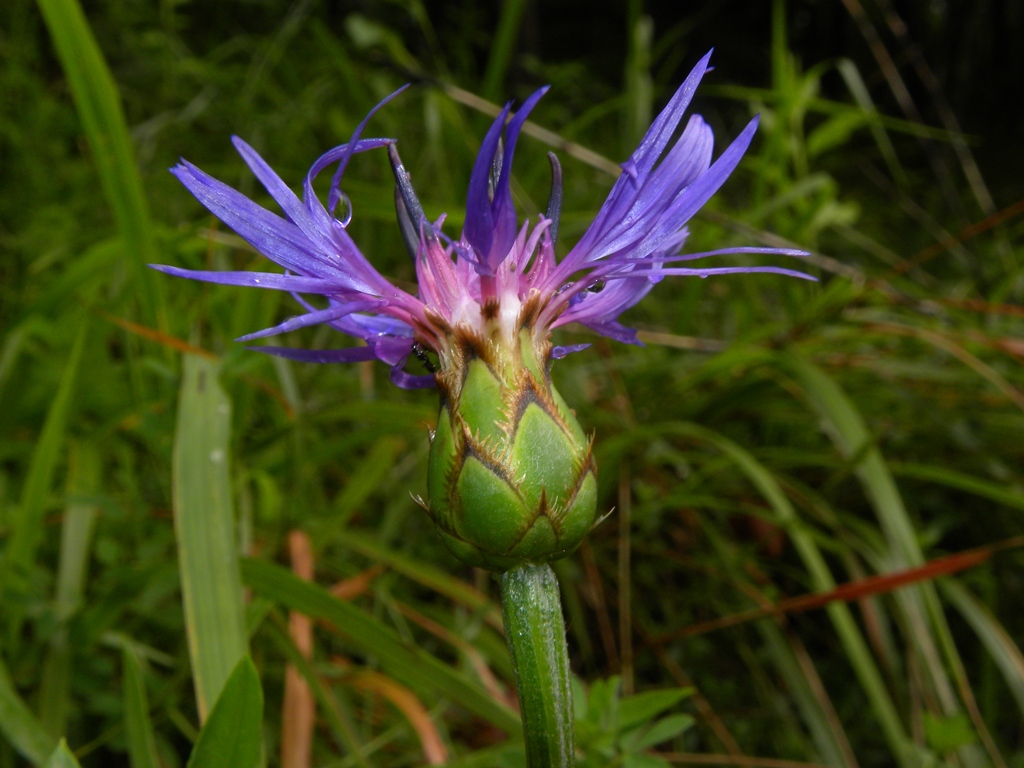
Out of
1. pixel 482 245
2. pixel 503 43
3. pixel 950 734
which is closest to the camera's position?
pixel 482 245

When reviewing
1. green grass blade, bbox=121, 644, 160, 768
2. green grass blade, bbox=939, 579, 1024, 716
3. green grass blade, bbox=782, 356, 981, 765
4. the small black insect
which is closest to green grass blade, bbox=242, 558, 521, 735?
green grass blade, bbox=121, 644, 160, 768

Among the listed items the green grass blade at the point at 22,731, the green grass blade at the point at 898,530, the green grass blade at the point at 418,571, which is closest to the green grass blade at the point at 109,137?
the green grass blade at the point at 418,571

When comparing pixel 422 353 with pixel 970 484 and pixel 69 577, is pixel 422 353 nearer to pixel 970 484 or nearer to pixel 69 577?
pixel 69 577

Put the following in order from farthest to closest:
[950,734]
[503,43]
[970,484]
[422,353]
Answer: [503,43]
[970,484]
[950,734]
[422,353]

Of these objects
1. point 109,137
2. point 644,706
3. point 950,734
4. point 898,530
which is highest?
point 109,137

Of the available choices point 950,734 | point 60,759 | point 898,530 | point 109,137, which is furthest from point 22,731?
point 898,530

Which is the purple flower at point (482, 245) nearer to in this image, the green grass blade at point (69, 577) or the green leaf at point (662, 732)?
the green leaf at point (662, 732)

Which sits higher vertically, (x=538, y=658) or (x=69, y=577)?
(x=69, y=577)
